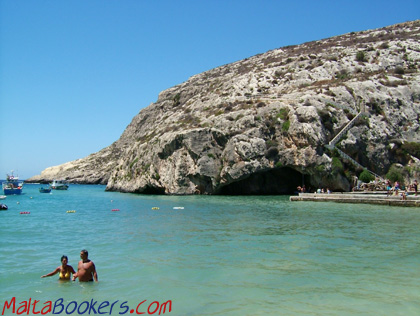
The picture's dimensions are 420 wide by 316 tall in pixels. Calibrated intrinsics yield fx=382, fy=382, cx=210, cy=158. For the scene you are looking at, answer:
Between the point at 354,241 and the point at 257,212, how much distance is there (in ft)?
46.5

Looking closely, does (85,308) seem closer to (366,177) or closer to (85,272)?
(85,272)

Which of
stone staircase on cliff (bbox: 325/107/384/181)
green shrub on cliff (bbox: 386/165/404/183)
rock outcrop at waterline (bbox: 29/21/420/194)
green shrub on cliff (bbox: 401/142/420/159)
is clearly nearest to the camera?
green shrub on cliff (bbox: 386/165/404/183)

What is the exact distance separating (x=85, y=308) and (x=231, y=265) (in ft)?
20.2

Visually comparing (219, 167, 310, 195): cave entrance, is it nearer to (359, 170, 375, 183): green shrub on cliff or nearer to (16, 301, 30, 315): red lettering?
(359, 170, 375, 183): green shrub on cliff

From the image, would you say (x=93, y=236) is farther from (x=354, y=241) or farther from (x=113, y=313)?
(x=354, y=241)

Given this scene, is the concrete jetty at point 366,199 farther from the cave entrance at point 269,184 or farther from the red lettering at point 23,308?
the red lettering at point 23,308

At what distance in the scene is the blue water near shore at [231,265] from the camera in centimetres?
1117

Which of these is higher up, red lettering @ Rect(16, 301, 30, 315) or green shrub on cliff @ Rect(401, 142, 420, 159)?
green shrub on cliff @ Rect(401, 142, 420, 159)

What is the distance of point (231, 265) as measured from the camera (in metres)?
15.2

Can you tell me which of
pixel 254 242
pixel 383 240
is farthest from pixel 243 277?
pixel 383 240

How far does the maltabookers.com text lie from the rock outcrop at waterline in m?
43.0

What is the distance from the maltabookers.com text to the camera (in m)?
10.7

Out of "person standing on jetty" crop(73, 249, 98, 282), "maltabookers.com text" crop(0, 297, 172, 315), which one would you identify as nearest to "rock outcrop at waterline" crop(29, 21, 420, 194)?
"person standing on jetty" crop(73, 249, 98, 282)

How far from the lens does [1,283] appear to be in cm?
1327
